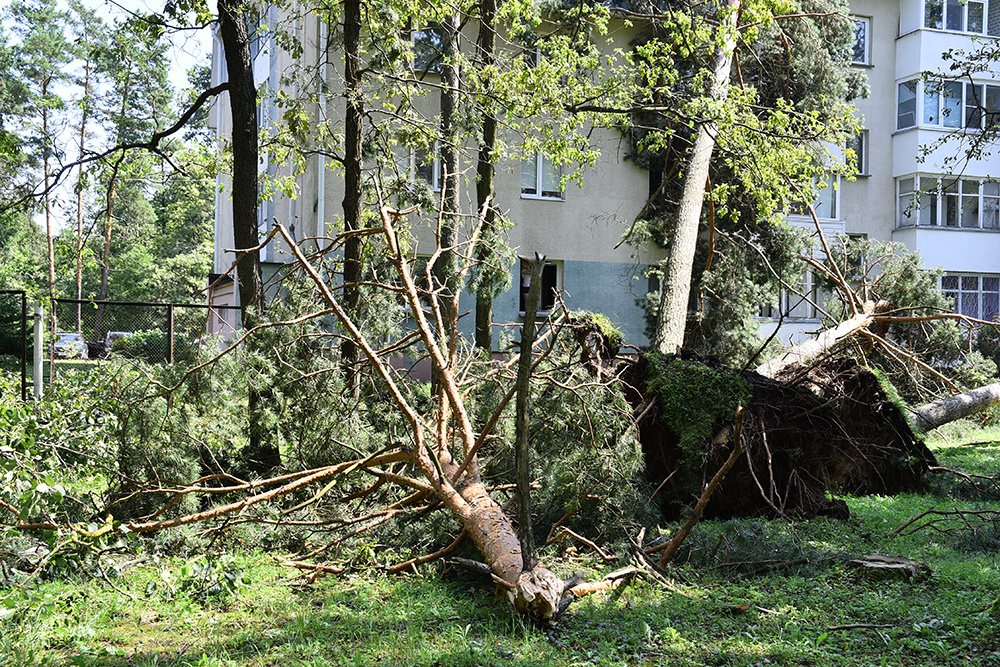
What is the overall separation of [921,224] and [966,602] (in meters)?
20.1

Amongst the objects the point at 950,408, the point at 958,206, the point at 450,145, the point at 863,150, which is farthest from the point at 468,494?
the point at 958,206

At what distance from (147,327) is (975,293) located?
24.6 metres

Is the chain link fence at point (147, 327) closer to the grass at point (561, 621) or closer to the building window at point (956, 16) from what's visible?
the grass at point (561, 621)

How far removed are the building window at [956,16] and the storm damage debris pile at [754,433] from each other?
60.6 feet

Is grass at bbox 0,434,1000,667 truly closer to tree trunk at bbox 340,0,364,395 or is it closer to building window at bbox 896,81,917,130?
tree trunk at bbox 340,0,364,395

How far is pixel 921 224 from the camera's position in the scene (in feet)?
71.9

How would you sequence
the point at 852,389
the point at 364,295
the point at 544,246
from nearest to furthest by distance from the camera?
the point at 364,295 → the point at 852,389 → the point at 544,246

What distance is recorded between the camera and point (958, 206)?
22.4m

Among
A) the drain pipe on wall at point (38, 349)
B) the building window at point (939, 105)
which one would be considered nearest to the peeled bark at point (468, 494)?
the drain pipe on wall at point (38, 349)

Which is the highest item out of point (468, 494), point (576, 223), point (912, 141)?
point (912, 141)

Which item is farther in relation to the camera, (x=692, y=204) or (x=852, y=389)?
(x=692, y=204)

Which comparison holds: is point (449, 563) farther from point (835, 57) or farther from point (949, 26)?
point (949, 26)

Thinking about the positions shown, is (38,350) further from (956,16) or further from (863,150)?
(956,16)

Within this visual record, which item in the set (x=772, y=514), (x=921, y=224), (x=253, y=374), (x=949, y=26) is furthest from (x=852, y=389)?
(x=949, y=26)
